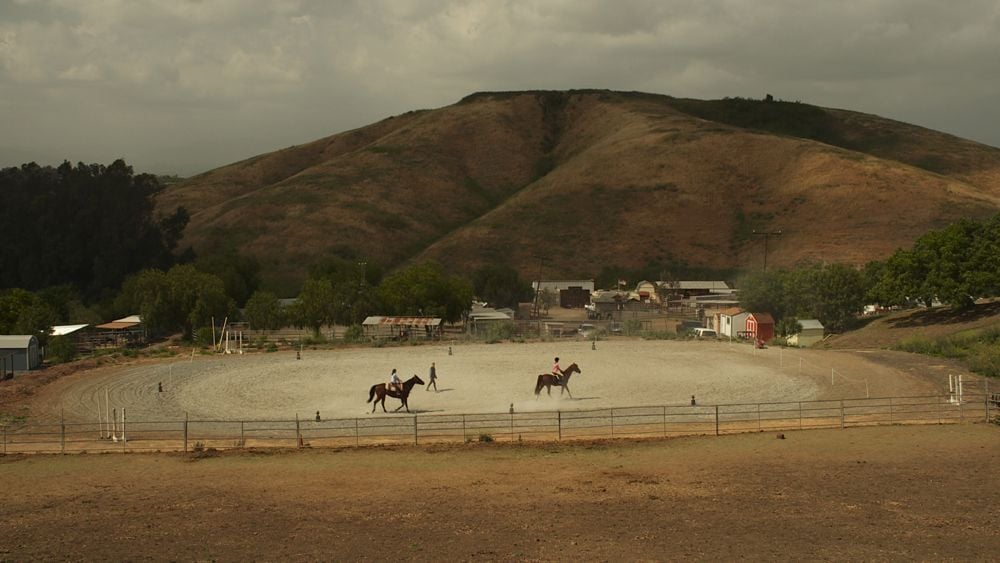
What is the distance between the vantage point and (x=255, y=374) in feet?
148

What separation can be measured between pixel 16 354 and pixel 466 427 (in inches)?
1222

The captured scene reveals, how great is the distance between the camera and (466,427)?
101ft

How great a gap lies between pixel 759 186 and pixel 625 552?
442ft

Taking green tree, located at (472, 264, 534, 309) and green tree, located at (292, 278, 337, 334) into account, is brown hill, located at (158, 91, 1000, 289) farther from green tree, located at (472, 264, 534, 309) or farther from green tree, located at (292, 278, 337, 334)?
green tree, located at (292, 278, 337, 334)

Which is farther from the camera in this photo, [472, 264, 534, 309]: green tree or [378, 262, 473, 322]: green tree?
[472, 264, 534, 309]: green tree

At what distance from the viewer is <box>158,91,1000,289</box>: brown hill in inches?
4867

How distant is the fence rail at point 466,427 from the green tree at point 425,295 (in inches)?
1558

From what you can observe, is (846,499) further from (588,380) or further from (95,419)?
(95,419)

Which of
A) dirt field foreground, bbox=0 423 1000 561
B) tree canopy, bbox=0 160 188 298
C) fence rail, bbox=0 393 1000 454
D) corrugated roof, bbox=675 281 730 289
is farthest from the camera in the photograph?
corrugated roof, bbox=675 281 730 289

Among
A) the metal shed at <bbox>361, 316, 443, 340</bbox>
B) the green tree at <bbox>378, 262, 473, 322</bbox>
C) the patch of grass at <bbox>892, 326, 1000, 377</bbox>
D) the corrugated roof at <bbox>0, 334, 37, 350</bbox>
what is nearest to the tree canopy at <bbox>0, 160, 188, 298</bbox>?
the green tree at <bbox>378, 262, 473, 322</bbox>

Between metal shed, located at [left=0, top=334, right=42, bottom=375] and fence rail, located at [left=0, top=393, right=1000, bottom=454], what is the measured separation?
1775 centimetres

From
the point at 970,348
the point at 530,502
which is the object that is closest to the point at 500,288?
the point at 970,348

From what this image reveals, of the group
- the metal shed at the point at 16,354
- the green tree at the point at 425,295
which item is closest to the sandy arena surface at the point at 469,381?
the metal shed at the point at 16,354

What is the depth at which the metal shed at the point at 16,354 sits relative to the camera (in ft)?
155
